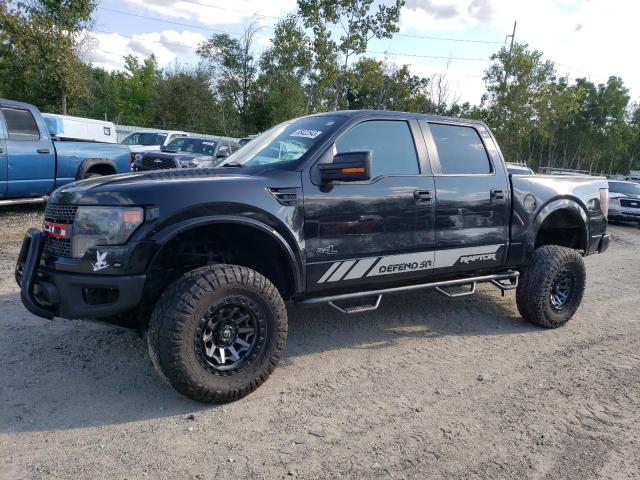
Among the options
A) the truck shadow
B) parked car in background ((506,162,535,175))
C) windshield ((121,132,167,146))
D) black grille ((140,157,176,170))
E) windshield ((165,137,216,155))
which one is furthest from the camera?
windshield ((121,132,167,146))

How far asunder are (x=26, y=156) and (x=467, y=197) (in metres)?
7.55

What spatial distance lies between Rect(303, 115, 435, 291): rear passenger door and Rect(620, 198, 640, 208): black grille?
15785 millimetres

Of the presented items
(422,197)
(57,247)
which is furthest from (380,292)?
(57,247)

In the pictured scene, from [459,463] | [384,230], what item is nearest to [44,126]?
[384,230]

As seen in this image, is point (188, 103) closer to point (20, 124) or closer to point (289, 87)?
point (289, 87)

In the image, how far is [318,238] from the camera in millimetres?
3787

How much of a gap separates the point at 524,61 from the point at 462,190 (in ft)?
91.9

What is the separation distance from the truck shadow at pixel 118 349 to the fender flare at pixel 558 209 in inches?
39.4

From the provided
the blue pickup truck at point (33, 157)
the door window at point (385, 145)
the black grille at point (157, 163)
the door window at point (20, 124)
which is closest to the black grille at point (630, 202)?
the black grille at point (157, 163)

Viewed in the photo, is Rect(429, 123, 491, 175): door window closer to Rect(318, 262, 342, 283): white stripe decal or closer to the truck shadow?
Rect(318, 262, 342, 283): white stripe decal

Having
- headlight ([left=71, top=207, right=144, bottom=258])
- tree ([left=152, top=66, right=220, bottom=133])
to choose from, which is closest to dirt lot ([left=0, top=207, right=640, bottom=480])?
headlight ([left=71, top=207, right=144, bottom=258])

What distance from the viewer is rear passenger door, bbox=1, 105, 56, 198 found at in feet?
28.3

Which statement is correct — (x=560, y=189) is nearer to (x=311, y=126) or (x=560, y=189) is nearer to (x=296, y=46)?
(x=311, y=126)

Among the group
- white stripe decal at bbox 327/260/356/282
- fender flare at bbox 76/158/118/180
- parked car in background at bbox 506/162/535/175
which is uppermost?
parked car in background at bbox 506/162/535/175
